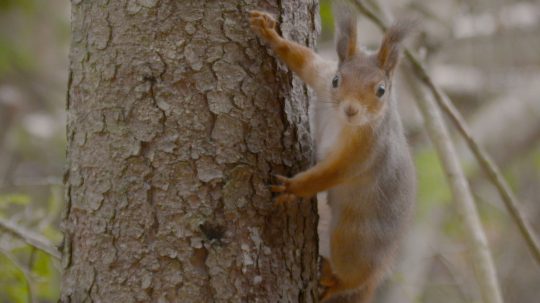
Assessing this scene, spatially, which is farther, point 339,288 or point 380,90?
point 339,288

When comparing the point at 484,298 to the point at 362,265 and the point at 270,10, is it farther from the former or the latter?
the point at 270,10

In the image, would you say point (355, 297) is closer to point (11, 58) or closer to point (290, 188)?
point (290, 188)

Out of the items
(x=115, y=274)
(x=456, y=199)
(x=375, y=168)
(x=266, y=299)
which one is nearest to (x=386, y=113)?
(x=375, y=168)

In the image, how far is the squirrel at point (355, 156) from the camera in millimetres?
1915

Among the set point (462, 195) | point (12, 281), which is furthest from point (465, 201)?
point (12, 281)

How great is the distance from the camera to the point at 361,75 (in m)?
2.00

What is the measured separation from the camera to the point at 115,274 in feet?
5.38

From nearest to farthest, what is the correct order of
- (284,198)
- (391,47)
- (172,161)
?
(172,161) < (284,198) < (391,47)

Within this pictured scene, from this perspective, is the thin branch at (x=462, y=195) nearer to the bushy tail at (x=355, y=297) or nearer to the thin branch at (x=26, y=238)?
the bushy tail at (x=355, y=297)

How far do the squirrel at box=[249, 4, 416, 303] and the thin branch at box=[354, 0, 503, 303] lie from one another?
0.10 meters

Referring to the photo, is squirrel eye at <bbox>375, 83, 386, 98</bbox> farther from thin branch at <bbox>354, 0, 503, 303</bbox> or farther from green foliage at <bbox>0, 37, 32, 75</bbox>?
green foliage at <bbox>0, 37, 32, 75</bbox>

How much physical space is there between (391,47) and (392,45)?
0.4 inches

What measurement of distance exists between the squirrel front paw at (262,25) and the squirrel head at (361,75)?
0.92ft

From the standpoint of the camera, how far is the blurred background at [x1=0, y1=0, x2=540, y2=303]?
406 centimetres
